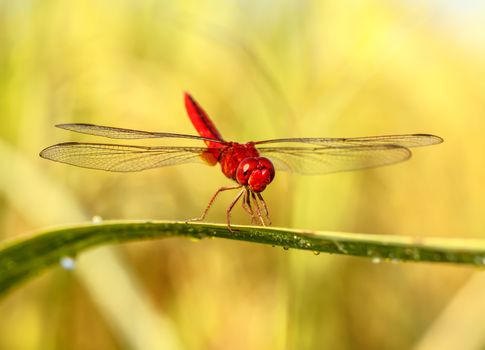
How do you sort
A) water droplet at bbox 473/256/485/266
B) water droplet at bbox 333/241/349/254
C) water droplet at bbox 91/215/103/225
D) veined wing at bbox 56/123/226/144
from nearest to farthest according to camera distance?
1. water droplet at bbox 473/256/485/266
2. water droplet at bbox 333/241/349/254
3. water droplet at bbox 91/215/103/225
4. veined wing at bbox 56/123/226/144

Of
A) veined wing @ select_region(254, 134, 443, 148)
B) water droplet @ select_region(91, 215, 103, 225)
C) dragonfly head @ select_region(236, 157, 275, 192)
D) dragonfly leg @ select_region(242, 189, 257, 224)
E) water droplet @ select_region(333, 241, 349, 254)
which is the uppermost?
veined wing @ select_region(254, 134, 443, 148)

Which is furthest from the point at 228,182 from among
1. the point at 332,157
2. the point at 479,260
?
the point at 479,260

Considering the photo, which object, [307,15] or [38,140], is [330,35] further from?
[38,140]

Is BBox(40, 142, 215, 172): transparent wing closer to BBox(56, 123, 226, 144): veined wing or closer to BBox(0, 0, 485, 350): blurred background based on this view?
BBox(56, 123, 226, 144): veined wing

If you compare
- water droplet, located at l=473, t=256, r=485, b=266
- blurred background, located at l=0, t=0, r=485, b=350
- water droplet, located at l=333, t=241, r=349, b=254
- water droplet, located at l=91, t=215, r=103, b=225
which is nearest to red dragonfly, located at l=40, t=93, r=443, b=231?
blurred background, located at l=0, t=0, r=485, b=350

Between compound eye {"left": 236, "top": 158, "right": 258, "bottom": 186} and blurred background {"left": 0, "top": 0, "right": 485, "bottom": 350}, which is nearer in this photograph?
compound eye {"left": 236, "top": 158, "right": 258, "bottom": 186}

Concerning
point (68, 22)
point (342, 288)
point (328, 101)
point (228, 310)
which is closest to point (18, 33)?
point (68, 22)
